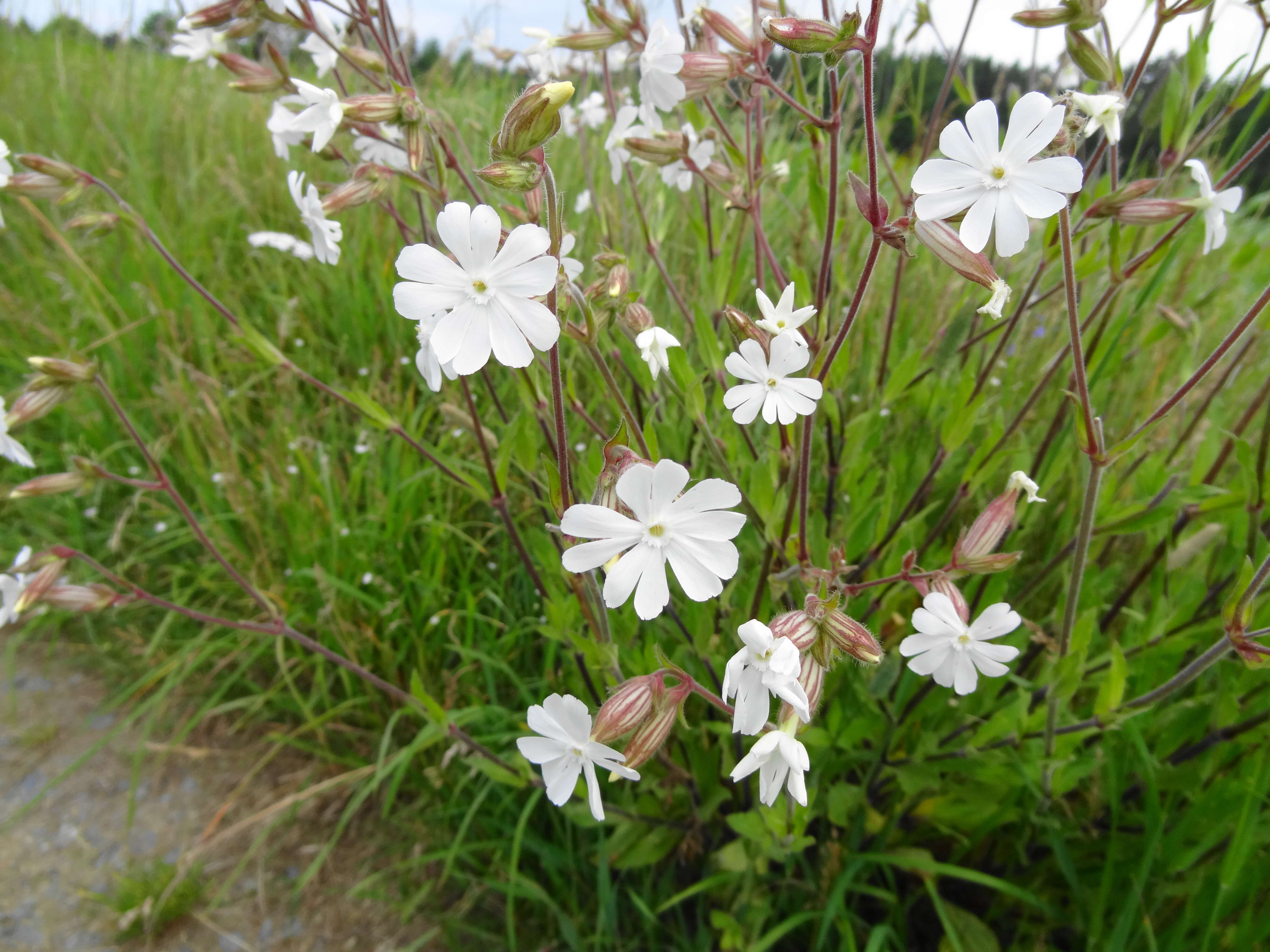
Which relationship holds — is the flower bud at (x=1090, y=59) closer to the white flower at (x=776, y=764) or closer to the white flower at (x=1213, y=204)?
the white flower at (x=1213, y=204)

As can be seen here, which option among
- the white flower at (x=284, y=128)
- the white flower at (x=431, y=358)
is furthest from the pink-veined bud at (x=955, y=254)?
the white flower at (x=284, y=128)

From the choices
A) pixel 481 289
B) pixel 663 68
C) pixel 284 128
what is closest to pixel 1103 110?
pixel 663 68

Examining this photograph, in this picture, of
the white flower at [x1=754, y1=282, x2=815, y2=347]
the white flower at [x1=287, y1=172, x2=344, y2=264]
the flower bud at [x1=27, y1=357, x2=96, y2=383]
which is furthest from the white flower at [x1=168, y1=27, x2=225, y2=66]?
the white flower at [x1=754, y1=282, x2=815, y2=347]

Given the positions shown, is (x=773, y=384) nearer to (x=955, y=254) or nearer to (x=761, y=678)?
(x=955, y=254)

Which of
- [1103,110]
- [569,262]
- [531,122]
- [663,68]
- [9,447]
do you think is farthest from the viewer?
[9,447]

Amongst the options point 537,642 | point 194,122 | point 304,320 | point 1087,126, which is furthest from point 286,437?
point 194,122

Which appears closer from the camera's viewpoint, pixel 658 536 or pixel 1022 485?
pixel 658 536

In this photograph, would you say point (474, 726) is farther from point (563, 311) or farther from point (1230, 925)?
point (1230, 925)

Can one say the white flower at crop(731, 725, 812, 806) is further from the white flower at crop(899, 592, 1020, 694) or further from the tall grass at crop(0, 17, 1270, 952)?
the tall grass at crop(0, 17, 1270, 952)
